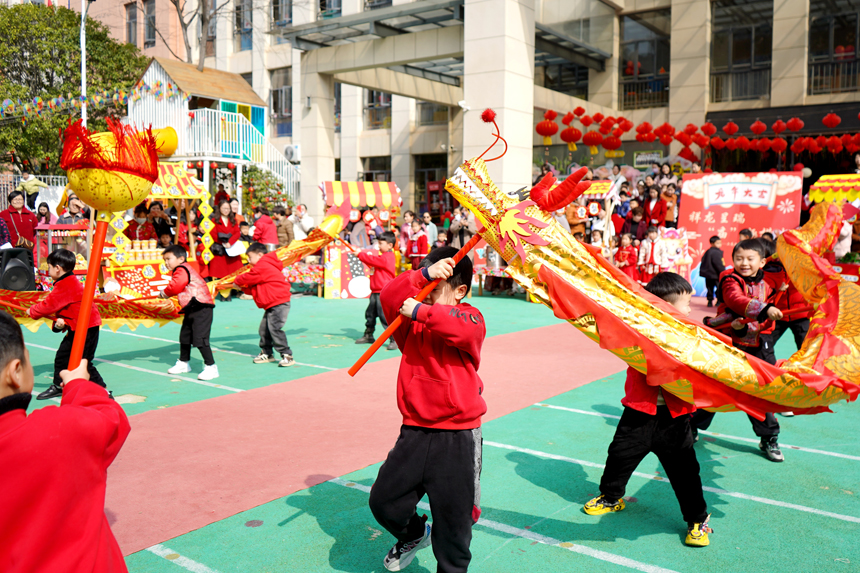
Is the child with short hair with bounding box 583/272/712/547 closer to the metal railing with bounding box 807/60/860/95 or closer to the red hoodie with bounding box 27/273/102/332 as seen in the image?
the red hoodie with bounding box 27/273/102/332

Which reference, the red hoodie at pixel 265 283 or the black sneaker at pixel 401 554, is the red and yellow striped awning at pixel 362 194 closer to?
the red hoodie at pixel 265 283

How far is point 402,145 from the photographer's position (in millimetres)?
27125

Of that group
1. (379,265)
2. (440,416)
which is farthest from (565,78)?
(440,416)

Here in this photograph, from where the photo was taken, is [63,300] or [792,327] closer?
[63,300]

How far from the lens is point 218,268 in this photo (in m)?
14.6

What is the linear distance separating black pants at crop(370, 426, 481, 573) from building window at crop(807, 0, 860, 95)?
74.6ft

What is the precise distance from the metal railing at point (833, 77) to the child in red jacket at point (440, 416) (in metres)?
22.4

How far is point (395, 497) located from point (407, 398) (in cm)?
42

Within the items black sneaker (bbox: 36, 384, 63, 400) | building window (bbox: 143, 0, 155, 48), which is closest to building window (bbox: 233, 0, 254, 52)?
building window (bbox: 143, 0, 155, 48)

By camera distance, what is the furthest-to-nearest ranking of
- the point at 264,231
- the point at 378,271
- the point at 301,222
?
the point at 301,222, the point at 264,231, the point at 378,271

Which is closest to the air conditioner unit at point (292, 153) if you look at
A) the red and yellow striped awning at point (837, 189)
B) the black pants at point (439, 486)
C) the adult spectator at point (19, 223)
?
the adult spectator at point (19, 223)

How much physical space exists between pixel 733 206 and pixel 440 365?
45.1ft

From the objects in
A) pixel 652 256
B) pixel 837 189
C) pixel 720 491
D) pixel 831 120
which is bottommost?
pixel 720 491

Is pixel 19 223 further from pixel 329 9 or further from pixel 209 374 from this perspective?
pixel 329 9
